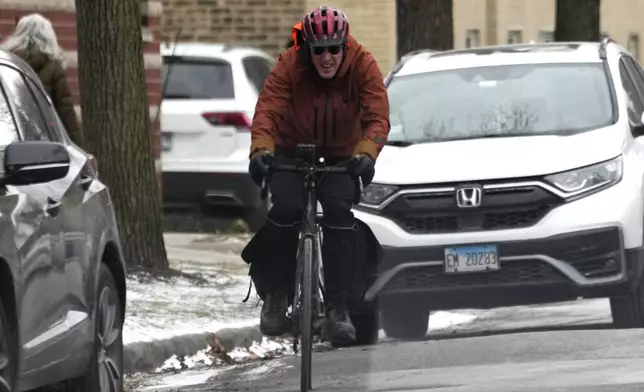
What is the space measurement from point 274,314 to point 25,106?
2069mm

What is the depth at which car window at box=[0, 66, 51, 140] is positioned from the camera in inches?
340

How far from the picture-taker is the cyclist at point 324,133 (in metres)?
9.88

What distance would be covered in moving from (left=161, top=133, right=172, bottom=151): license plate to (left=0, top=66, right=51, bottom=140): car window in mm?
11543

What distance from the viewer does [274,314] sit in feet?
33.8

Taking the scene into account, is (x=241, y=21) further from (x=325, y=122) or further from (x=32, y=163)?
(x=32, y=163)

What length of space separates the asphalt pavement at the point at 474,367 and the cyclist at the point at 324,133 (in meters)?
0.43

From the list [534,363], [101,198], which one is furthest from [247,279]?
[101,198]

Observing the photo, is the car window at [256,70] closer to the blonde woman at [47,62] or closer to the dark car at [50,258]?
the blonde woman at [47,62]

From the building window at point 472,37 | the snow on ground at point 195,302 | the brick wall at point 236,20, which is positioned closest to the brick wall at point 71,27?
the snow on ground at point 195,302

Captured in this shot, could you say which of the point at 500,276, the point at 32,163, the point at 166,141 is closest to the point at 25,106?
the point at 32,163

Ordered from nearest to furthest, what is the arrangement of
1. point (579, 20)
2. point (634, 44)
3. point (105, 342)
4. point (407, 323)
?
1. point (105, 342)
2. point (407, 323)
3. point (579, 20)
4. point (634, 44)

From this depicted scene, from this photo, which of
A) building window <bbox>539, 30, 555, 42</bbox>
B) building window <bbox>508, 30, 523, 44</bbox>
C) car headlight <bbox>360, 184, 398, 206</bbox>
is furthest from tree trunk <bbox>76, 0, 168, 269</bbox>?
building window <bbox>539, 30, 555, 42</bbox>

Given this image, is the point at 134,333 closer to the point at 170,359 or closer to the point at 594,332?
the point at 170,359

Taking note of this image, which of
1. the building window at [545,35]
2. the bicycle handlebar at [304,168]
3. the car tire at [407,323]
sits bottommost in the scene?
the building window at [545,35]
